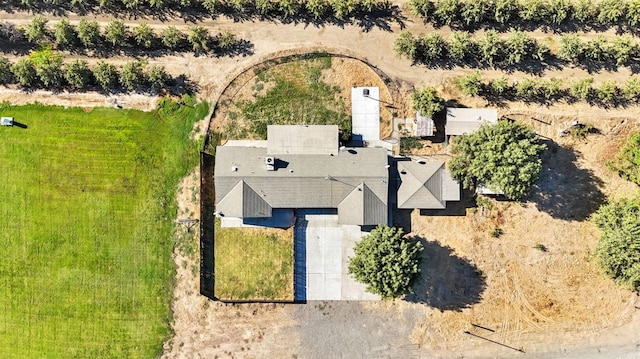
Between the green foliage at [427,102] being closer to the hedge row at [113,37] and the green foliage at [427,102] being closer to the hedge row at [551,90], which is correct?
the hedge row at [551,90]

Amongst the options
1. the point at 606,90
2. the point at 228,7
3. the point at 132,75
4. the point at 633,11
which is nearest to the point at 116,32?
the point at 132,75

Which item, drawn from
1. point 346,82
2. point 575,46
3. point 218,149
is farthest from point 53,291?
point 575,46

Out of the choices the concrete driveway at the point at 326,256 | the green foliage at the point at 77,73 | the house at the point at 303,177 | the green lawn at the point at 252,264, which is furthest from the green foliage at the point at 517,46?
the green foliage at the point at 77,73

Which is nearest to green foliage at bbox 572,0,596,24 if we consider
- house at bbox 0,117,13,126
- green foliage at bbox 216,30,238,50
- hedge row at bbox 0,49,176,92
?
green foliage at bbox 216,30,238,50

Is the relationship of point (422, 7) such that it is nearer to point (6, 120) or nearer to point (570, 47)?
point (570, 47)

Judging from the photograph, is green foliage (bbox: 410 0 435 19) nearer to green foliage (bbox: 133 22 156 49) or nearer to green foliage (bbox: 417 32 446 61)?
green foliage (bbox: 417 32 446 61)

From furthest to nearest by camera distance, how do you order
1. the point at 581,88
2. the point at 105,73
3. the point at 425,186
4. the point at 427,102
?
1. the point at 581,88
2. the point at 105,73
3. the point at 427,102
4. the point at 425,186
